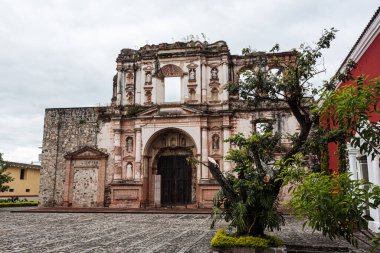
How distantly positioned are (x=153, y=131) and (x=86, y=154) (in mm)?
4418

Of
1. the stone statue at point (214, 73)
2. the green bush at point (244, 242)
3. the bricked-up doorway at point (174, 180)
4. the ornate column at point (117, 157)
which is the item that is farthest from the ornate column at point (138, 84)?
the green bush at point (244, 242)

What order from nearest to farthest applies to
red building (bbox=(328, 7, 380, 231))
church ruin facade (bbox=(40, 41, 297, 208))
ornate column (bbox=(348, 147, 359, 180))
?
red building (bbox=(328, 7, 380, 231)) < ornate column (bbox=(348, 147, 359, 180)) < church ruin facade (bbox=(40, 41, 297, 208))

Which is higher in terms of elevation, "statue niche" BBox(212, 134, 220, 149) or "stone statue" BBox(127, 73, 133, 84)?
"stone statue" BBox(127, 73, 133, 84)

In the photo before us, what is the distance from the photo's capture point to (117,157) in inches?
800

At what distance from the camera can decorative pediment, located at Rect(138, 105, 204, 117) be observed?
776 inches

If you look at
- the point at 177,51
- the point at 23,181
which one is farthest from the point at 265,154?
the point at 23,181

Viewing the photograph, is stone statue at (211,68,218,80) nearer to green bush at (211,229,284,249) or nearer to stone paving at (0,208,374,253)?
stone paving at (0,208,374,253)

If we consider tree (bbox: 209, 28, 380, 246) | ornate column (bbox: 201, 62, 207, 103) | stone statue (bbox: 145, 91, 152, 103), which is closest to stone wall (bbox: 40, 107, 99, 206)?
stone statue (bbox: 145, 91, 152, 103)

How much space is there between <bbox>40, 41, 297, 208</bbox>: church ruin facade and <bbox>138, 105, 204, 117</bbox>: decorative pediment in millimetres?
58

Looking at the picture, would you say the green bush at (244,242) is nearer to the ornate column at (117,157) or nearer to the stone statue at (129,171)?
the stone statue at (129,171)

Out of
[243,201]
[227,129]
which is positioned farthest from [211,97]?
[243,201]

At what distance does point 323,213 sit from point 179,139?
55.5 feet

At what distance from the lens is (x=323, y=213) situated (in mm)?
3721

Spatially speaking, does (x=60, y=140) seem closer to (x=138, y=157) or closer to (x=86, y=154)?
(x=86, y=154)
